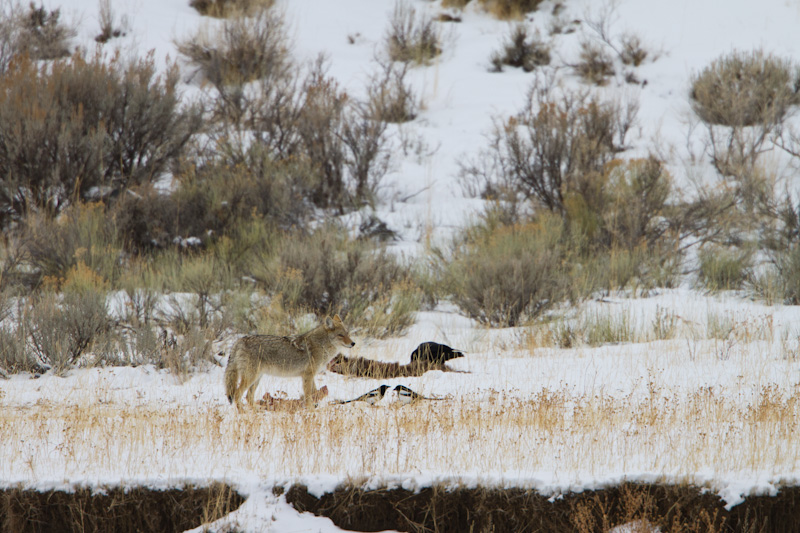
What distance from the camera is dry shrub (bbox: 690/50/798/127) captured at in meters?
16.6

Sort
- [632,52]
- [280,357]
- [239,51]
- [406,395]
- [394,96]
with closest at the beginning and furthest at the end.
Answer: [280,357]
[406,395]
[239,51]
[394,96]
[632,52]

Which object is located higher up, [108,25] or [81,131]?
[108,25]

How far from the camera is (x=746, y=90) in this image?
17250 millimetres

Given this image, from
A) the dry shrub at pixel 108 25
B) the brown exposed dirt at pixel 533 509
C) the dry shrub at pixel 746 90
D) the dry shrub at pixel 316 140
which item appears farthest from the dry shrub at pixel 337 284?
the dry shrub at pixel 108 25

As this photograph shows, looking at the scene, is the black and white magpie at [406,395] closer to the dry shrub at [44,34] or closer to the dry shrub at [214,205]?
the dry shrub at [214,205]

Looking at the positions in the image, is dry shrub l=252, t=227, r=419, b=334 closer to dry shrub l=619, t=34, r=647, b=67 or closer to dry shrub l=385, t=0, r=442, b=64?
dry shrub l=385, t=0, r=442, b=64

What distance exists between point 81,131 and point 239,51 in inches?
284

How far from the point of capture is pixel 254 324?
966cm

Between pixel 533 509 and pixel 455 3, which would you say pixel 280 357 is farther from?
pixel 455 3

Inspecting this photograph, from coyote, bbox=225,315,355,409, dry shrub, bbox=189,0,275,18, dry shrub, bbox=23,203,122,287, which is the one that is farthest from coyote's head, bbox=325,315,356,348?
dry shrub, bbox=189,0,275,18

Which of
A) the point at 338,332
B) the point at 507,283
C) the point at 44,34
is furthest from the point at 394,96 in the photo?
the point at 338,332

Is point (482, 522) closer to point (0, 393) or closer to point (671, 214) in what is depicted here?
point (0, 393)

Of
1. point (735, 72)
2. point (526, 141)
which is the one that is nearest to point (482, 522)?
point (526, 141)

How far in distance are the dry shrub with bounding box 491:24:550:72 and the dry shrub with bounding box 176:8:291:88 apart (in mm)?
6480
